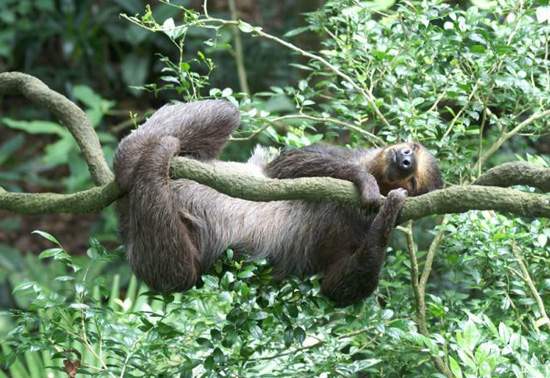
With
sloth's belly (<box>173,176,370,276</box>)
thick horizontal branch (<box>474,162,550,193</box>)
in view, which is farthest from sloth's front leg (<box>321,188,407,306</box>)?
thick horizontal branch (<box>474,162,550,193</box>)

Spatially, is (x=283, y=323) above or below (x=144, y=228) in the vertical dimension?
below

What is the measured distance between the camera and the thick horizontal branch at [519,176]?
3.79m

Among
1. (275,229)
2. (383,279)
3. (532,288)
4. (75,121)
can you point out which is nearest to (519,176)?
(532,288)

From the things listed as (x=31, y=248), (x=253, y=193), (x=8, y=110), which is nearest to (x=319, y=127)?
(x=253, y=193)

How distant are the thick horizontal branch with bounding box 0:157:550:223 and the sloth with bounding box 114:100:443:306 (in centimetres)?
24

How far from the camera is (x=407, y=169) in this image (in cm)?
502

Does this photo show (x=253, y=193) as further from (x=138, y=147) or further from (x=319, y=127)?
(x=319, y=127)

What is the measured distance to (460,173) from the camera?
213 inches

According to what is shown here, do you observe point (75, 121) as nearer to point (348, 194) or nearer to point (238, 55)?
point (348, 194)

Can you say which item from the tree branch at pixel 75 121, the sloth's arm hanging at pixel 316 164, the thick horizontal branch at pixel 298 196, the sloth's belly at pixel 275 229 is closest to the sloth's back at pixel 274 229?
the sloth's belly at pixel 275 229

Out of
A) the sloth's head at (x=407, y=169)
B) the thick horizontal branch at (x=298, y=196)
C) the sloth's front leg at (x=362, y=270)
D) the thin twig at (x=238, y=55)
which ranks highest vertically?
the thick horizontal branch at (x=298, y=196)

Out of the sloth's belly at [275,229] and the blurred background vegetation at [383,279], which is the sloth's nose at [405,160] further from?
the sloth's belly at [275,229]

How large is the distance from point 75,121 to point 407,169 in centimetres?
192

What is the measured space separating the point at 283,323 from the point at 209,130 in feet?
4.29
